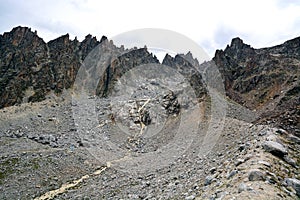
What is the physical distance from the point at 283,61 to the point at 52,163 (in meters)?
59.8

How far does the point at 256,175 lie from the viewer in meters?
12.9

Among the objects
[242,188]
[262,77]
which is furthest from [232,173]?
[262,77]

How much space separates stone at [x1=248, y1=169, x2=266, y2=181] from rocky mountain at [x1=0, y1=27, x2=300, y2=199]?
42 millimetres

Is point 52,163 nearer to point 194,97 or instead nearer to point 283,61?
point 194,97

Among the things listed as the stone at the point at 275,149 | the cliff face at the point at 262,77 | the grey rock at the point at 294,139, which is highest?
the cliff face at the point at 262,77

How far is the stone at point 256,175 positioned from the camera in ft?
42.0

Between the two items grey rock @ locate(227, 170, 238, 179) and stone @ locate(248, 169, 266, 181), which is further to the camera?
grey rock @ locate(227, 170, 238, 179)

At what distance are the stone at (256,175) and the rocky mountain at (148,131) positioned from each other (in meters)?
0.04

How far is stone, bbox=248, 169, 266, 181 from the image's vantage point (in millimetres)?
12797

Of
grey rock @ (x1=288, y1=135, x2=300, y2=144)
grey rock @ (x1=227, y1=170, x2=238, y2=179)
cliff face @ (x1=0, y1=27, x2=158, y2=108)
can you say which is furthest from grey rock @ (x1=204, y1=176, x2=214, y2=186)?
cliff face @ (x1=0, y1=27, x2=158, y2=108)

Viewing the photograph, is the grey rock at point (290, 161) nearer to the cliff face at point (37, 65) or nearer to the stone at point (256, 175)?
the stone at point (256, 175)

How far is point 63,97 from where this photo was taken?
324 feet

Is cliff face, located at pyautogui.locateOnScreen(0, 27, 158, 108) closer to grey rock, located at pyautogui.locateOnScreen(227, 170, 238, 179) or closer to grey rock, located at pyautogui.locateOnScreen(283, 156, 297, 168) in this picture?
grey rock, located at pyautogui.locateOnScreen(227, 170, 238, 179)

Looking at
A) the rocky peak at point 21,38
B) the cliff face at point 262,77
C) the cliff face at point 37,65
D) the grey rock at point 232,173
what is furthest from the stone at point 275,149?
the rocky peak at point 21,38
